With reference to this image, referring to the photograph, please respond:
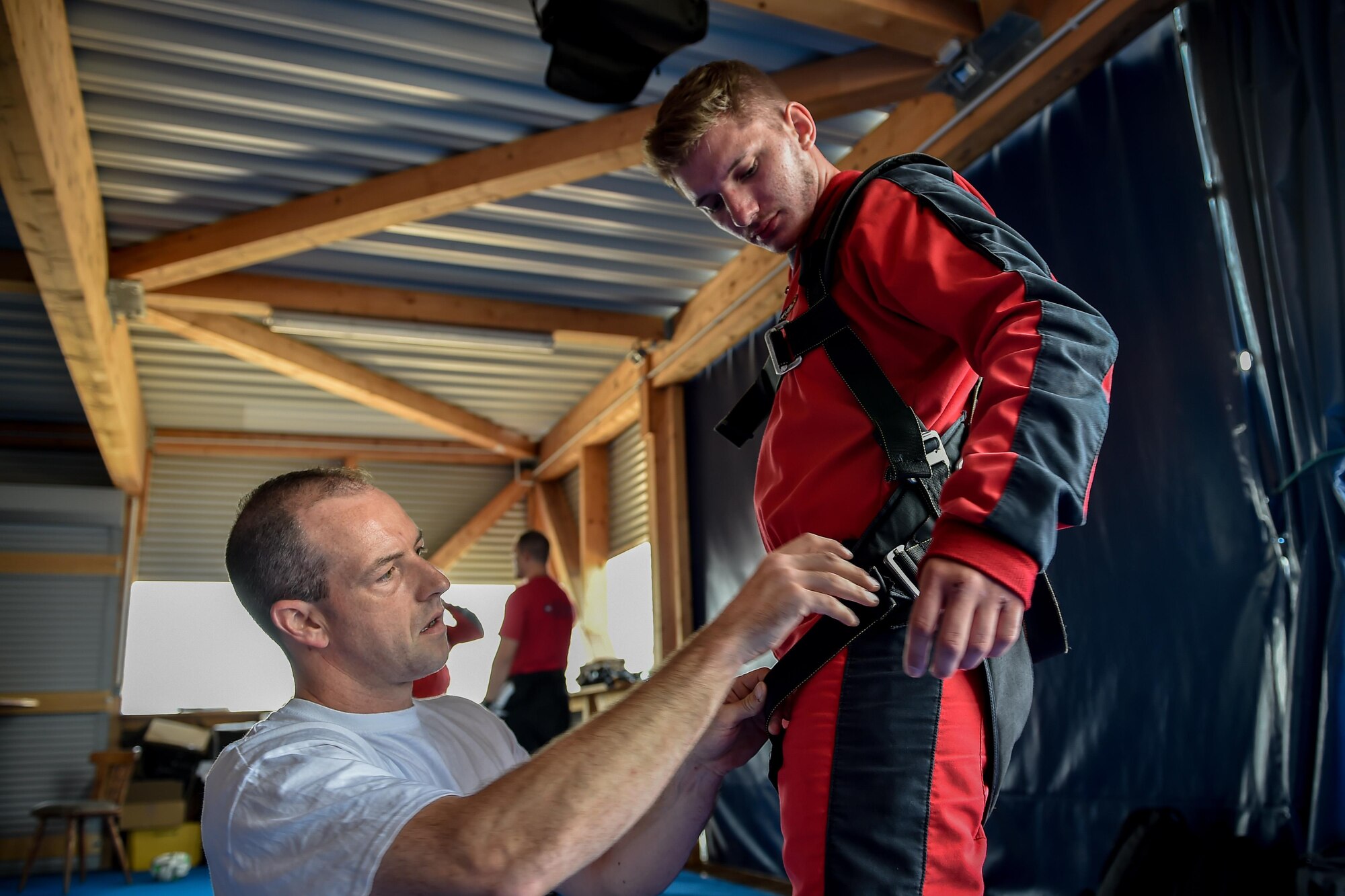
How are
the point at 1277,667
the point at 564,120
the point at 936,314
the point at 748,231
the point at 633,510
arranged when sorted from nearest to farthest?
the point at 936,314
the point at 748,231
the point at 1277,667
the point at 564,120
the point at 633,510

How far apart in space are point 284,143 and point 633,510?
16.8 ft

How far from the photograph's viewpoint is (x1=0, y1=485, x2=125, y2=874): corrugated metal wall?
27.8 feet

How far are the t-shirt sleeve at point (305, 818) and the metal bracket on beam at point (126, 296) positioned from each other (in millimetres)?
5538

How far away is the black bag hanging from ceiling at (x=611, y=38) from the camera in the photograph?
11.5ft

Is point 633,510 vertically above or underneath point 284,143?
underneath

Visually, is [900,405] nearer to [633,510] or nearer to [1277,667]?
[1277,667]

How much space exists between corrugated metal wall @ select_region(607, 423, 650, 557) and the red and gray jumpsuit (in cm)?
759

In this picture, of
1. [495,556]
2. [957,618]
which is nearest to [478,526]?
[495,556]

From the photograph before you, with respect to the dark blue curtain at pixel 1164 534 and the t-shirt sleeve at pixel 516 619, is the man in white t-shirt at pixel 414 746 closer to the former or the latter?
the dark blue curtain at pixel 1164 534

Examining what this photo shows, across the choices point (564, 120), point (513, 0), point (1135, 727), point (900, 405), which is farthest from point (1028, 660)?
point (564, 120)

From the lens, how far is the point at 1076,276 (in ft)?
12.7

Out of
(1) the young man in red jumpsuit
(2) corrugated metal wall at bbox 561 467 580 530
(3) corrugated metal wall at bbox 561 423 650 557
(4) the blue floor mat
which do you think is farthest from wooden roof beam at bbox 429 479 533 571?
(1) the young man in red jumpsuit

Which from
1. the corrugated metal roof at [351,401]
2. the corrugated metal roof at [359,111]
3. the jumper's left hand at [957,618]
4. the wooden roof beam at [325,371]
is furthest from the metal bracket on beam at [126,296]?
the jumper's left hand at [957,618]

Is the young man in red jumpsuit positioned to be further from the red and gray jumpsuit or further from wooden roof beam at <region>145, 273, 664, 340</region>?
wooden roof beam at <region>145, 273, 664, 340</region>
